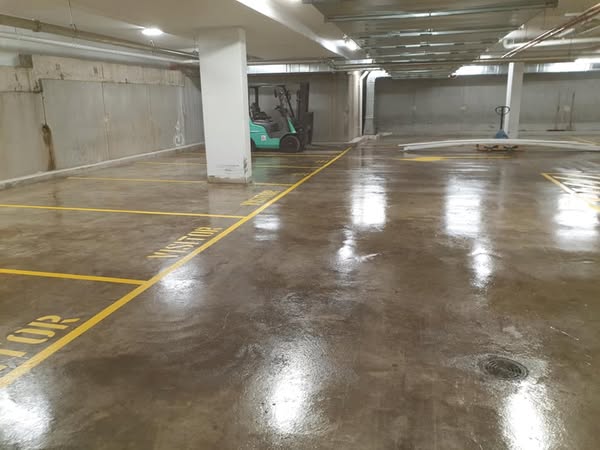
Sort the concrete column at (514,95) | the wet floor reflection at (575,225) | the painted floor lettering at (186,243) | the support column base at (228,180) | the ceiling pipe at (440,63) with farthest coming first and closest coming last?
the concrete column at (514,95) < the ceiling pipe at (440,63) < the support column base at (228,180) < the wet floor reflection at (575,225) < the painted floor lettering at (186,243)

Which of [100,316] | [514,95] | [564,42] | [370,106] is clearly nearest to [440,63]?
[564,42]

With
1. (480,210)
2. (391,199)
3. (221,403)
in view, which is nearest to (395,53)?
(391,199)

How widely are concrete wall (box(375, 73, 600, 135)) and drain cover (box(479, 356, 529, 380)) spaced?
72.6 feet

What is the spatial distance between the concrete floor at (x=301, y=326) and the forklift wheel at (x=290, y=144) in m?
8.25

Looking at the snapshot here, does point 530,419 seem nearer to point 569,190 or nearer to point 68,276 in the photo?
point 68,276

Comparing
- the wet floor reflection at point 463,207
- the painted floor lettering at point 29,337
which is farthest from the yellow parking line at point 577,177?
the painted floor lettering at point 29,337

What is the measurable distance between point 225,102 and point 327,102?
9.64m

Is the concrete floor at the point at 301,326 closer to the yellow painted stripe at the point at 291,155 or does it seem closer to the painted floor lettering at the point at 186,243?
the painted floor lettering at the point at 186,243

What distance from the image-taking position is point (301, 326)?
142 inches

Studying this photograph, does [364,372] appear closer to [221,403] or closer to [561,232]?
[221,403]

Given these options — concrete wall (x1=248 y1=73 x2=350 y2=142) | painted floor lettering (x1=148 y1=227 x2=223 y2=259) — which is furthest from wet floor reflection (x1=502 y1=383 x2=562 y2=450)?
concrete wall (x1=248 y1=73 x2=350 y2=142)

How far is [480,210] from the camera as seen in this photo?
286 inches

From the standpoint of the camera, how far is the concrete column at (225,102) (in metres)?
9.40

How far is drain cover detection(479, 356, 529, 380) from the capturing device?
2908 mm
